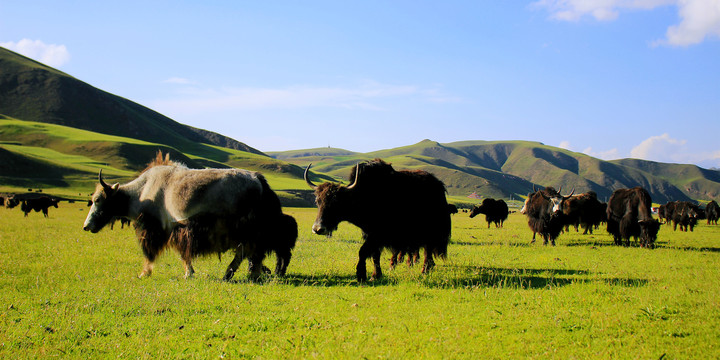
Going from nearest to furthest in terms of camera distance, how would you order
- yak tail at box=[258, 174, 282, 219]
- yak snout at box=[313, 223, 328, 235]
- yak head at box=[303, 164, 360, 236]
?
yak snout at box=[313, 223, 328, 235] < yak head at box=[303, 164, 360, 236] < yak tail at box=[258, 174, 282, 219]

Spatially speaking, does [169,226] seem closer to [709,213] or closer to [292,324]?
[292,324]

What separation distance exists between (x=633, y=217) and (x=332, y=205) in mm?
14444

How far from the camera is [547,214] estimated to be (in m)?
18.6

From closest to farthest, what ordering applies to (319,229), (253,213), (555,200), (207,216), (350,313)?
(350,313)
(207,216)
(319,229)
(253,213)
(555,200)

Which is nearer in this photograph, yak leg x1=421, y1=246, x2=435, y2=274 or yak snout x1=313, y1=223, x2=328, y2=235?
yak snout x1=313, y1=223, x2=328, y2=235

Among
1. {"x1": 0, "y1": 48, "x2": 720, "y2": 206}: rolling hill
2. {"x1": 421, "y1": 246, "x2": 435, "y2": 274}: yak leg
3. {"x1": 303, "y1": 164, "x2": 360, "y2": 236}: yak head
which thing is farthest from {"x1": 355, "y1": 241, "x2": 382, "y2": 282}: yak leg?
{"x1": 0, "y1": 48, "x2": 720, "y2": 206}: rolling hill

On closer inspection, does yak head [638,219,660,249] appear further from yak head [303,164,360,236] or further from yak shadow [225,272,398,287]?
yak head [303,164,360,236]

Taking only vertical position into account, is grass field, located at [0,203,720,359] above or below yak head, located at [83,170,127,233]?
below

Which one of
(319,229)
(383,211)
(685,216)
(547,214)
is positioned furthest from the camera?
(685,216)

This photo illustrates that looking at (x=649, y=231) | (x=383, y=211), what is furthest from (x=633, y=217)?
(x=383, y=211)

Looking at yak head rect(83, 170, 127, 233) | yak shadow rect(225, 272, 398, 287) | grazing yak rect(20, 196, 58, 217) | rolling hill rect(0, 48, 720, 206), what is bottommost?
grazing yak rect(20, 196, 58, 217)

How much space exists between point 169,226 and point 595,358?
789 cm

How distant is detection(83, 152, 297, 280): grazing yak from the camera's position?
28.7 ft

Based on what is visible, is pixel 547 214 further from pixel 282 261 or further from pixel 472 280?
pixel 282 261
